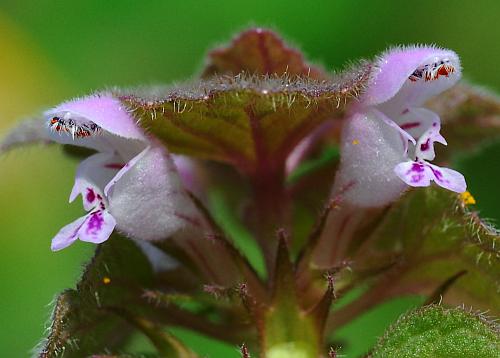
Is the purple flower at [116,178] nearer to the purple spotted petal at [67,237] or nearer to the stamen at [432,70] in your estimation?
the purple spotted petal at [67,237]

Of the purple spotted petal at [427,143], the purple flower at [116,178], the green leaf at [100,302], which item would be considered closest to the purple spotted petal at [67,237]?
the purple flower at [116,178]

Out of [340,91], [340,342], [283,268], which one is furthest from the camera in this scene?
[340,342]

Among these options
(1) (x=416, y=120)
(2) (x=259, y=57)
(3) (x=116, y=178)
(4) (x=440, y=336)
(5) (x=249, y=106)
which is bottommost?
(4) (x=440, y=336)

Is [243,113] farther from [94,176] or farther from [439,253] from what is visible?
[439,253]

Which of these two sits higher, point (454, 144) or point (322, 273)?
point (454, 144)

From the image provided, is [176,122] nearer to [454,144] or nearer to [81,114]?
[81,114]

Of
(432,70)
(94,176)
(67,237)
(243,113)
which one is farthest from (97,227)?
(432,70)

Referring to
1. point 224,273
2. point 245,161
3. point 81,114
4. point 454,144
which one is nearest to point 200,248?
point 224,273
